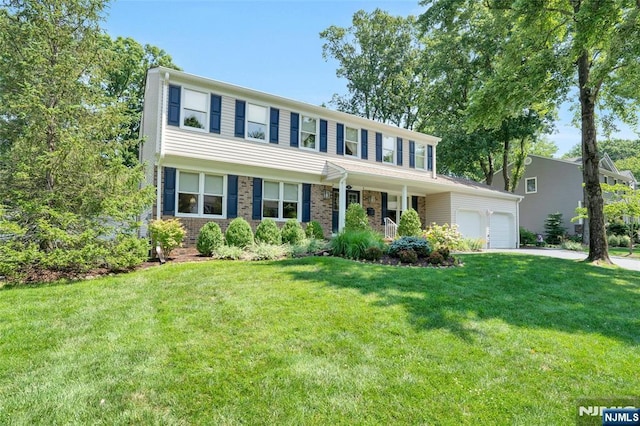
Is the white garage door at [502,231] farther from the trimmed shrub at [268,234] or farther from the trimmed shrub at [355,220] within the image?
the trimmed shrub at [268,234]

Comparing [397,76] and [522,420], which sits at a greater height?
[397,76]

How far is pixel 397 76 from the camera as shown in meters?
27.3

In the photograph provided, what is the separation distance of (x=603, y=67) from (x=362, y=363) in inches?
422

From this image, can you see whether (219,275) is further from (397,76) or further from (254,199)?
(397,76)

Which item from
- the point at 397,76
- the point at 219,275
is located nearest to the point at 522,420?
the point at 219,275

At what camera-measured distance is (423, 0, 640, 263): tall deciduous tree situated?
895 cm

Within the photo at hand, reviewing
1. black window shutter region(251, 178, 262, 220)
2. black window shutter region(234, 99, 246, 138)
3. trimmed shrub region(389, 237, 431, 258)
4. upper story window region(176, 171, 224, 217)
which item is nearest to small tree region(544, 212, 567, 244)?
trimmed shrub region(389, 237, 431, 258)

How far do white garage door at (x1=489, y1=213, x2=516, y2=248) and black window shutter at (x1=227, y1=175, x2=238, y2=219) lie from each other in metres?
13.8

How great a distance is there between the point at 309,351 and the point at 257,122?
34.4 feet

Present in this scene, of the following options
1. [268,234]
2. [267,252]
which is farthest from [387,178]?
[267,252]

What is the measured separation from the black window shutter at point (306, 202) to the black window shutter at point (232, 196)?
275cm

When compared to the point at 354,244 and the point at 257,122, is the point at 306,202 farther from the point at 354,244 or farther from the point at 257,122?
the point at 354,244

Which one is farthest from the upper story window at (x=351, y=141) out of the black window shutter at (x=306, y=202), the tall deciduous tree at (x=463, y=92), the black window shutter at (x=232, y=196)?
the tall deciduous tree at (x=463, y=92)

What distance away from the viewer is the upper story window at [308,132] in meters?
13.7
